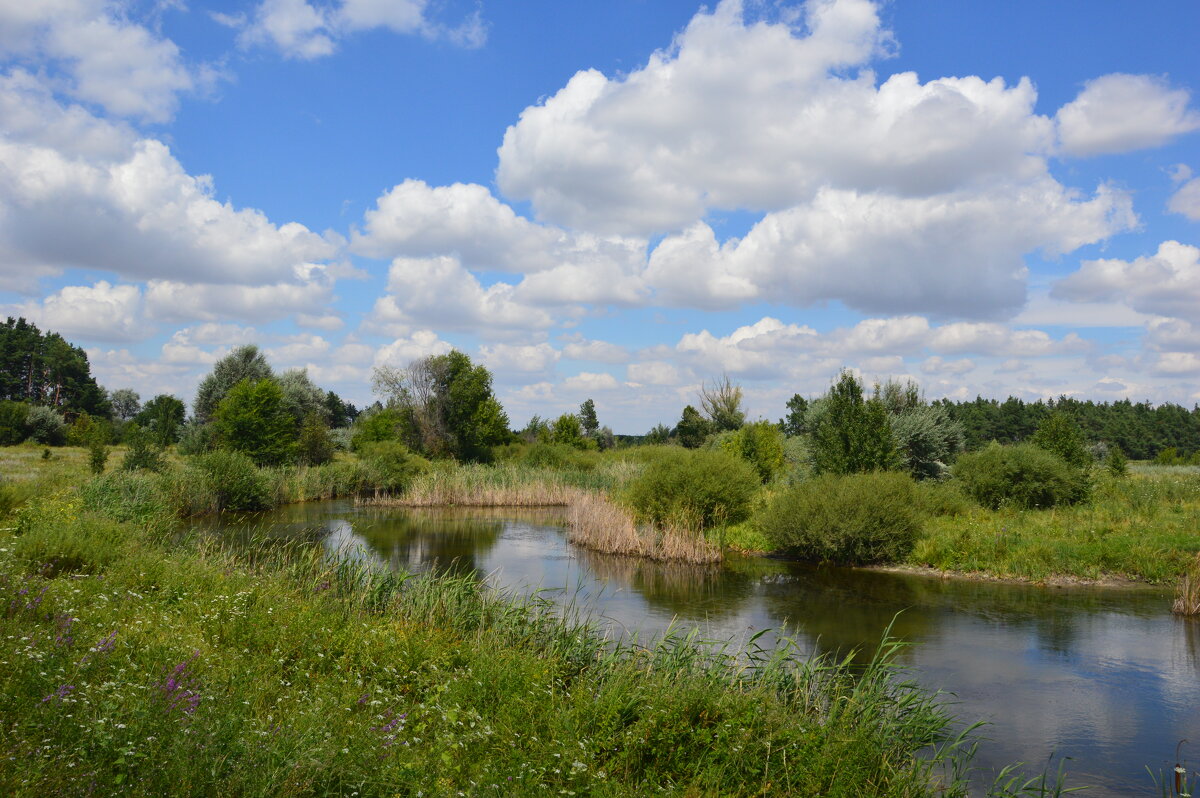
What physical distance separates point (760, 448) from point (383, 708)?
93.0 ft

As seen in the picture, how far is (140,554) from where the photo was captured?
33.1 ft

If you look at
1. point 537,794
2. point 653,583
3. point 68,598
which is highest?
point 68,598

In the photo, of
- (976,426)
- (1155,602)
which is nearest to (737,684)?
(1155,602)

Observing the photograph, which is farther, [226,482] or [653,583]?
[226,482]

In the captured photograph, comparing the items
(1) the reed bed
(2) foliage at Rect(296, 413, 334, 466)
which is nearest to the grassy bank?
(1) the reed bed

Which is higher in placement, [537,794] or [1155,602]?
[537,794]

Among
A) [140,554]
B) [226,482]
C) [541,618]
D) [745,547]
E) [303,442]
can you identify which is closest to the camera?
[541,618]

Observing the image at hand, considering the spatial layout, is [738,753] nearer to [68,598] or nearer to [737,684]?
[737,684]

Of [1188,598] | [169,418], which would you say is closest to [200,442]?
[169,418]

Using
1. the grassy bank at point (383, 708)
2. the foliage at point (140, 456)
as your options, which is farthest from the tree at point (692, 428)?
the grassy bank at point (383, 708)

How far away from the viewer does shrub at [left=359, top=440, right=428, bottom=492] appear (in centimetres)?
3331

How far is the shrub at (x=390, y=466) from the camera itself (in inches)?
1312

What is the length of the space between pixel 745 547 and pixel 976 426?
215ft

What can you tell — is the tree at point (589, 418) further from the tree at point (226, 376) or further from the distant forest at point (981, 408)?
the tree at point (226, 376)
